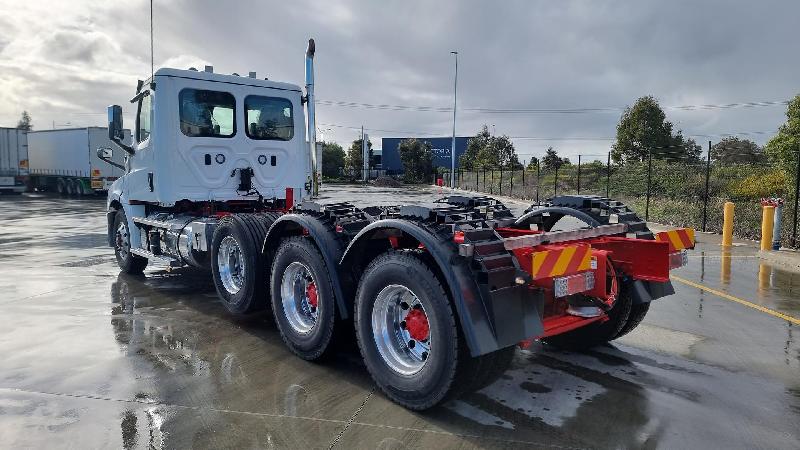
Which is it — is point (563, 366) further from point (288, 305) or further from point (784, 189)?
point (784, 189)

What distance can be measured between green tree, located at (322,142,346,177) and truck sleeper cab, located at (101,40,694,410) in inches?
2372

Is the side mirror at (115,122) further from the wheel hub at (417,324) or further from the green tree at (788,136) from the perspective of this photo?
the green tree at (788,136)

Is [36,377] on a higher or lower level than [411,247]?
lower

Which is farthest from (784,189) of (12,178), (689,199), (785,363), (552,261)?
(12,178)

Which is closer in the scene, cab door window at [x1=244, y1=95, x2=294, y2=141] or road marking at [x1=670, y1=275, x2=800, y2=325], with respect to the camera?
road marking at [x1=670, y1=275, x2=800, y2=325]

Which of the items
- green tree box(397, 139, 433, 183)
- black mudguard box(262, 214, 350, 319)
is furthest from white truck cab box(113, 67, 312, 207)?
green tree box(397, 139, 433, 183)

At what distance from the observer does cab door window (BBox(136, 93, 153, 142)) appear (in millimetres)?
7297

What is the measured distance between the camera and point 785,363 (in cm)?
476

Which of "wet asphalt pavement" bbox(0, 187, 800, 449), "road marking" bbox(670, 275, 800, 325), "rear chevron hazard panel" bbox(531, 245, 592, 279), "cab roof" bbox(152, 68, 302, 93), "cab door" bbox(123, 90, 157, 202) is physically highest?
"cab roof" bbox(152, 68, 302, 93)

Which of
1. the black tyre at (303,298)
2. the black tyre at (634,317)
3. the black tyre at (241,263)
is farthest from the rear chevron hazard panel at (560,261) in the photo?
the black tyre at (241,263)

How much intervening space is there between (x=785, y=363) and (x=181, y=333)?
18.4ft

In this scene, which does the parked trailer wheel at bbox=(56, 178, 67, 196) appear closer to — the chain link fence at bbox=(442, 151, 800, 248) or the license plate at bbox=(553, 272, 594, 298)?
the chain link fence at bbox=(442, 151, 800, 248)

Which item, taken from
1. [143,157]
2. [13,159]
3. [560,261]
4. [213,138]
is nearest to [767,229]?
[560,261]

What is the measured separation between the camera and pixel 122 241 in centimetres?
887
